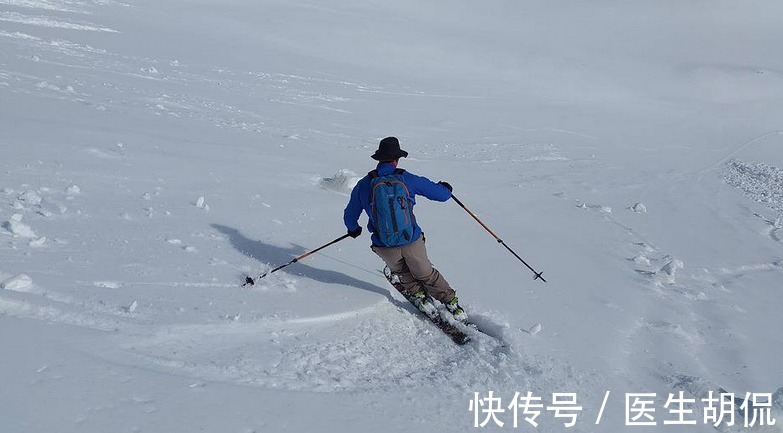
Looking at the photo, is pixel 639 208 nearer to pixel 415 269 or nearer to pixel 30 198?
pixel 415 269

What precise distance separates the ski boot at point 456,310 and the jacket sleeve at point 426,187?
0.88m

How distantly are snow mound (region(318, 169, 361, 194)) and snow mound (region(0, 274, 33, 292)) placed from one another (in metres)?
4.72

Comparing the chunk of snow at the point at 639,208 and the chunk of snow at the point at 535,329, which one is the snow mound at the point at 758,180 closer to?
the chunk of snow at the point at 639,208

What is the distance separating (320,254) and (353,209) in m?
1.20

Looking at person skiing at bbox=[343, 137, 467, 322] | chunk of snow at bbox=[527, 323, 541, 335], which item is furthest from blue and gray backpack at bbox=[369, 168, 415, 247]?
chunk of snow at bbox=[527, 323, 541, 335]

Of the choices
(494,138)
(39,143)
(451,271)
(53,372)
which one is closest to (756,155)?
(494,138)

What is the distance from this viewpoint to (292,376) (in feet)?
14.0

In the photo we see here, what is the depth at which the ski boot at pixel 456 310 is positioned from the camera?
5.71 metres

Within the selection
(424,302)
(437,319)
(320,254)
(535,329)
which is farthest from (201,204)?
(535,329)

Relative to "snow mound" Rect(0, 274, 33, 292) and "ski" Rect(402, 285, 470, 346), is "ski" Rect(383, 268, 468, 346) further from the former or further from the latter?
"snow mound" Rect(0, 274, 33, 292)

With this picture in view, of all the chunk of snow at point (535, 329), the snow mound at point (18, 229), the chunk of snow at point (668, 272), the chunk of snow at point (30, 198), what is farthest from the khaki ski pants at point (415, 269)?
the chunk of snow at point (30, 198)

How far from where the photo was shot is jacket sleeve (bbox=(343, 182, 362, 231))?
5746 millimetres

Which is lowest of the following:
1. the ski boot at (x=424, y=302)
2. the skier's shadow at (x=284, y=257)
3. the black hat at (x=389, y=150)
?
the skier's shadow at (x=284, y=257)

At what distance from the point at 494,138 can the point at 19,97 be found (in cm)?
952
